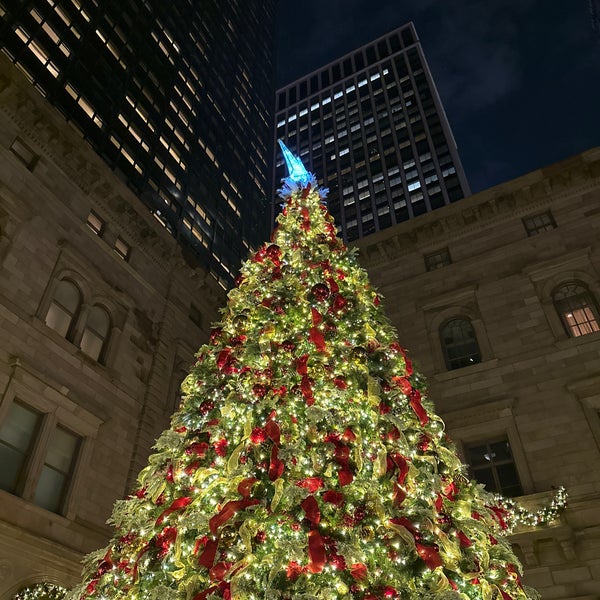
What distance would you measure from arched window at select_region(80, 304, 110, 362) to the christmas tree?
Answer: 8927 mm

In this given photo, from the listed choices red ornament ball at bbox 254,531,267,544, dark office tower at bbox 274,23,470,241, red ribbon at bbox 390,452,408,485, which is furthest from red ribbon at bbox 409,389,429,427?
dark office tower at bbox 274,23,470,241

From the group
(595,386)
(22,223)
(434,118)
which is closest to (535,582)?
(595,386)

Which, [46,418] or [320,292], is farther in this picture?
[46,418]

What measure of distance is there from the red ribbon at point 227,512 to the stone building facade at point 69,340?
8.44 metres

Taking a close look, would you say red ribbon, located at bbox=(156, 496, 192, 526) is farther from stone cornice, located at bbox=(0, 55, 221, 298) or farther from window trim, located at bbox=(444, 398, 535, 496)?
stone cornice, located at bbox=(0, 55, 221, 298)

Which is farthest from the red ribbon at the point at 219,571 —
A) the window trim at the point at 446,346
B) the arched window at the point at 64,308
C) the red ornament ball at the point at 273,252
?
the window trim at the point at 446,346

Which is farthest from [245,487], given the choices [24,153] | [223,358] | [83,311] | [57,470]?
[24,153]

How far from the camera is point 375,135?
87250mm

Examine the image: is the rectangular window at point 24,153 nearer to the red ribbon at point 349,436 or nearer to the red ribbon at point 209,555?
the red ribbon at point 349,436

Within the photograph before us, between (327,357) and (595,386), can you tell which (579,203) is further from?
(327,357)

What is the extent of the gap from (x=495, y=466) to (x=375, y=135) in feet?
261

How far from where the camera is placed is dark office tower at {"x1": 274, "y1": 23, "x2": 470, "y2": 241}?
77562mm

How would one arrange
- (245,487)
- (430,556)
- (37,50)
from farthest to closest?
(37,50)
(245,487)
(430,556)

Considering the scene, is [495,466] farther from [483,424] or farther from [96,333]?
[96,333]
